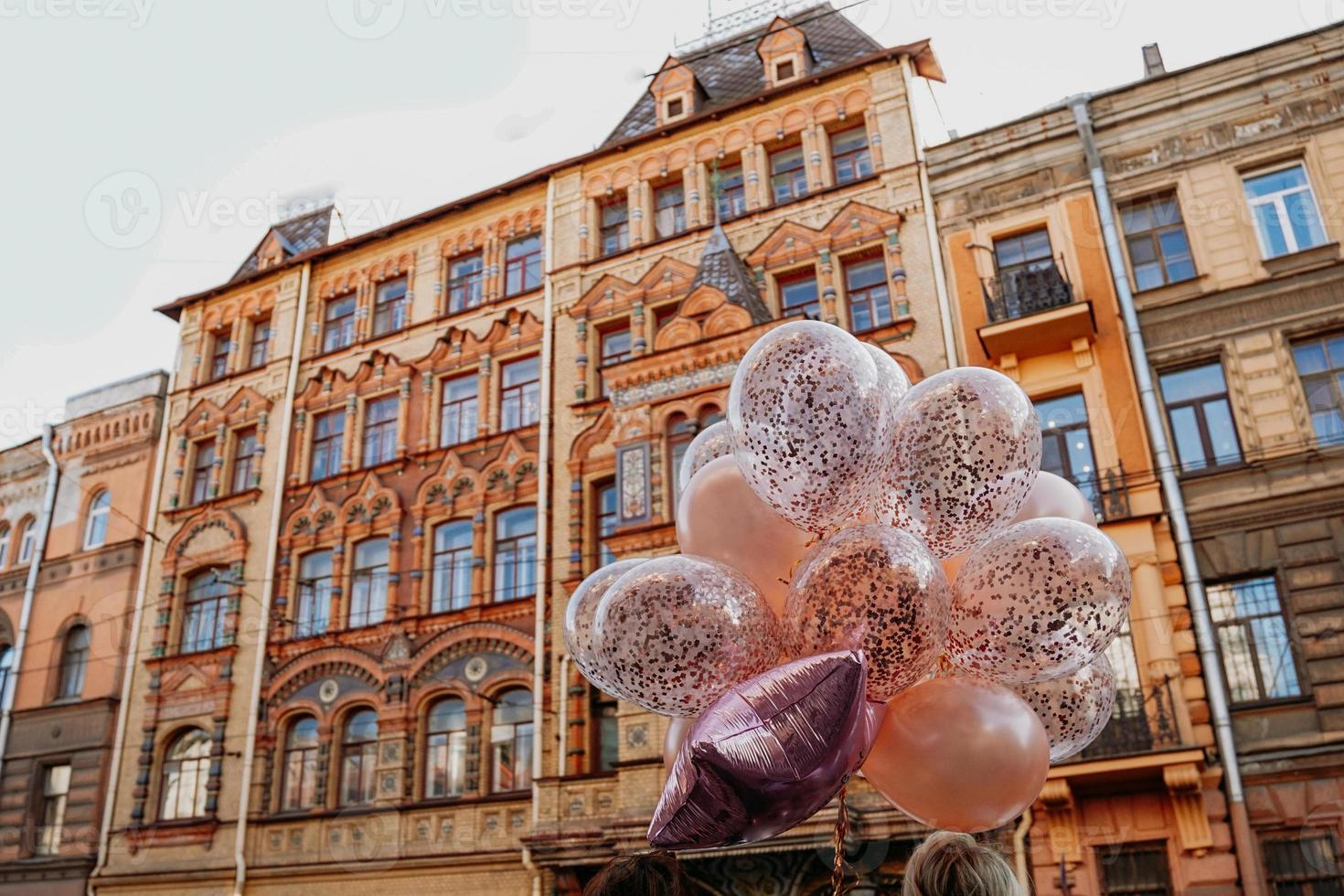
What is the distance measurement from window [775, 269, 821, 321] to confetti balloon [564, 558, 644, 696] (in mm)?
11198

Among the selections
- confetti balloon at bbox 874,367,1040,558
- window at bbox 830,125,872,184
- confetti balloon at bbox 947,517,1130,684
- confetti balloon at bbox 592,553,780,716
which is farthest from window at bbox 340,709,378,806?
confetti balloon at bbox 947,517,1130,684

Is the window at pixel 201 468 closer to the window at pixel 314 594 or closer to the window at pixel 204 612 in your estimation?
the window at pixel 204 612

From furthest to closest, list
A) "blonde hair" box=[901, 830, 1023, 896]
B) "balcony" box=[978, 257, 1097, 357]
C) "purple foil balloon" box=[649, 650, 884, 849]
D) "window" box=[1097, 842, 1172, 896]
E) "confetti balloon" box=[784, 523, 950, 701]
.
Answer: "balcony" box=[978, 257, 1097, 357]
"window" box=[1097, 842, 1172, 896]
"confetti balloon" box=[784, 523, 950, 701]
"purple foil balloon" box=[649, 650, 884, 849]
"blonde hair" box=[901, 830, 1023, 896]

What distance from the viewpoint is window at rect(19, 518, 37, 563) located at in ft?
69.5

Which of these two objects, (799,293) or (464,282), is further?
(464,282)

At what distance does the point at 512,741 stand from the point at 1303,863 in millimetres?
9719

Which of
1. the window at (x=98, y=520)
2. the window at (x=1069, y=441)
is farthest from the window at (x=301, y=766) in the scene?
the window at (x=1069, y=441)

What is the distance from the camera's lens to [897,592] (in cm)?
384

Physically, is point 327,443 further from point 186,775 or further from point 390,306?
point 186,775

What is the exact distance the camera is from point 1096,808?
1148 cm

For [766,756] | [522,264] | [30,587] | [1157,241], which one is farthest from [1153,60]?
[30,587]

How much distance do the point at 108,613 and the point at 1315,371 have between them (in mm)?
19378

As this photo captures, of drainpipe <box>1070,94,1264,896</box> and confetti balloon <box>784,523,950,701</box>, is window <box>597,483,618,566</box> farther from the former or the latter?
confetti balloon <box>784,523,950,701</box>

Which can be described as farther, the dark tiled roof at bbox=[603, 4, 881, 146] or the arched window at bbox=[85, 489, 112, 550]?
the arched window at bbox=[85, 489, 112, 550]
